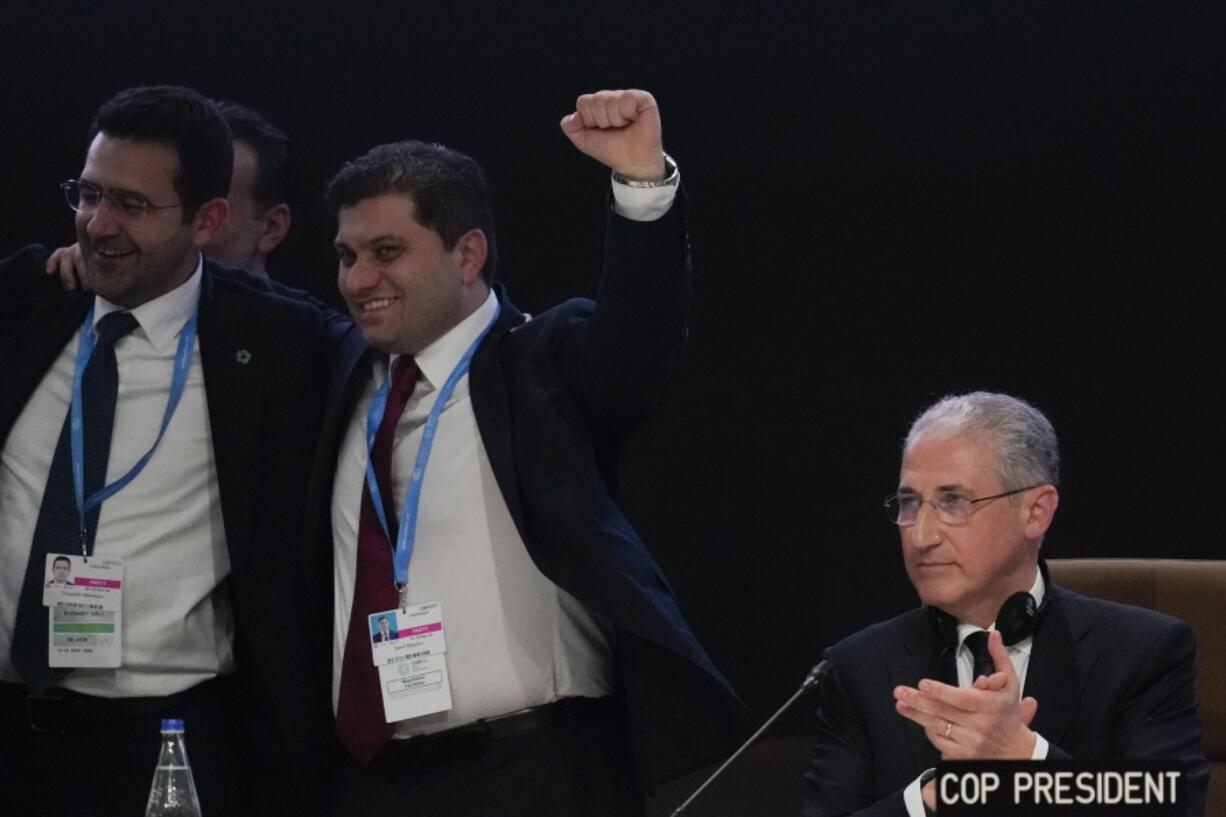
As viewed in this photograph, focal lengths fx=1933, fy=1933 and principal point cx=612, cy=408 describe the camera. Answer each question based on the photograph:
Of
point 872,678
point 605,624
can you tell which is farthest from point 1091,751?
point 605,624

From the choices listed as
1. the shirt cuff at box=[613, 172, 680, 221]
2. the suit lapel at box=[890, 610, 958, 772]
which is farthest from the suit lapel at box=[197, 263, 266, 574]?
the suit lapel at box=[890, 610, 958, 772]

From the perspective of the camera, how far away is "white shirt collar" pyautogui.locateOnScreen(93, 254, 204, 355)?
3.44m

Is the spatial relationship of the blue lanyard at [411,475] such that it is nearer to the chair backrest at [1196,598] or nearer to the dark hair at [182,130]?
the dark hair at [182,130]

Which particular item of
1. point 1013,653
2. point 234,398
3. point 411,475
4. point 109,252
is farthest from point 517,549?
point 109,252

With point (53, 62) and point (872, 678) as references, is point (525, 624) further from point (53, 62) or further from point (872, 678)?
point (53, 62)

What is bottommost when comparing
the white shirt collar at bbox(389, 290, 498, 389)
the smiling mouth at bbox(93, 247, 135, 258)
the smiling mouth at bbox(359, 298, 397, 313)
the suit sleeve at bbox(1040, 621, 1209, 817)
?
the suit sleeve at bbox(1040, 621, 1209, 817)

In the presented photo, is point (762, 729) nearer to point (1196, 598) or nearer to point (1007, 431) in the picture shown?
point (1007, 431)

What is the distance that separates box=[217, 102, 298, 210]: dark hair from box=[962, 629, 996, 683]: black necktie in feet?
6.16

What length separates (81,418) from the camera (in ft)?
10.9

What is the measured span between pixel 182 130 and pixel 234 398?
1.77 ft

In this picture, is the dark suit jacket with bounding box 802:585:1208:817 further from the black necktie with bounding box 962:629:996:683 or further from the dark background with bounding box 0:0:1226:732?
the dark background with bounding box 0:0:1226:732

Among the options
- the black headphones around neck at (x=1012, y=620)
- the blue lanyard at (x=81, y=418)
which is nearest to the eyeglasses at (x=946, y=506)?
the black headphones around neck at (x=1012, y=620)

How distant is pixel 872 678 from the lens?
2.99 m

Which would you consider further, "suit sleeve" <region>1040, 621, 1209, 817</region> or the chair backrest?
the chair backrest
